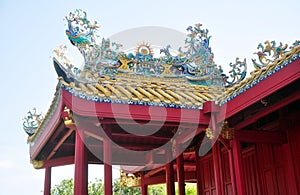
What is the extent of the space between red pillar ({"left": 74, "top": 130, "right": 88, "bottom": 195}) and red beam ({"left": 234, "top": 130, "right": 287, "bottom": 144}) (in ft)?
7.46

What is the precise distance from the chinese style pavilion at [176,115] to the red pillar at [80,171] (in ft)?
0.05

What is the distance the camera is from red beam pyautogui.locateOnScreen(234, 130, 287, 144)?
5625 mm

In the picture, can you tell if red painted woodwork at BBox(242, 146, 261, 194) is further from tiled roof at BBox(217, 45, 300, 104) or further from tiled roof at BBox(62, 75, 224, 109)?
tiled roof at BBox(217, 45, 300, 104)

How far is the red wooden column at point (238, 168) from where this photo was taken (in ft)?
17.8

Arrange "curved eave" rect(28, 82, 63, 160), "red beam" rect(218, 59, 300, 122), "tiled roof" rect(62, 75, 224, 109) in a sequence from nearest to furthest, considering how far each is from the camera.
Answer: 1. "red beam" rect(218, 59, 300, 122)
2. "tiled roof" rect(62, 75, 224, 109)
3. "curved eave" rect(28, 82, 63, 160)

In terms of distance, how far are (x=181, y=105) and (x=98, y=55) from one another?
227 centimetres

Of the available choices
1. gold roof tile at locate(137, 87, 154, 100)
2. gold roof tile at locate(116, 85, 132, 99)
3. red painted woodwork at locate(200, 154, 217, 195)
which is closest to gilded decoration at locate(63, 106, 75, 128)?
gold roof tile at locate(116, 85, 132, 99)

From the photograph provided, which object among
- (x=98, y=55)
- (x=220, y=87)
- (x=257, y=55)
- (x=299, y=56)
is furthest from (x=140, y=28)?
(x=299, y=56)

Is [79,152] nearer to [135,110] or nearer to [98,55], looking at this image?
[135,110]

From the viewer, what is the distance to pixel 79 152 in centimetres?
569

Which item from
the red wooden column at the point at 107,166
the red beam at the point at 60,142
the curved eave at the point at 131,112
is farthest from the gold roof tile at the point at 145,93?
the red beam at the point at 60,142

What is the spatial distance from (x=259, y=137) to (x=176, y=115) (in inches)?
49.8

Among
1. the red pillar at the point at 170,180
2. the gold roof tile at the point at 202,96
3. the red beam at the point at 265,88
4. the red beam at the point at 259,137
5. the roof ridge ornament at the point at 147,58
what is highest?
the roof ridge ornament at the point at 147,58

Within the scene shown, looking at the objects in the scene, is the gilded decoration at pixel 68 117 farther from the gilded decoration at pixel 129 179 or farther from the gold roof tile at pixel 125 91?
the gilded decoration at pixel 129 179
